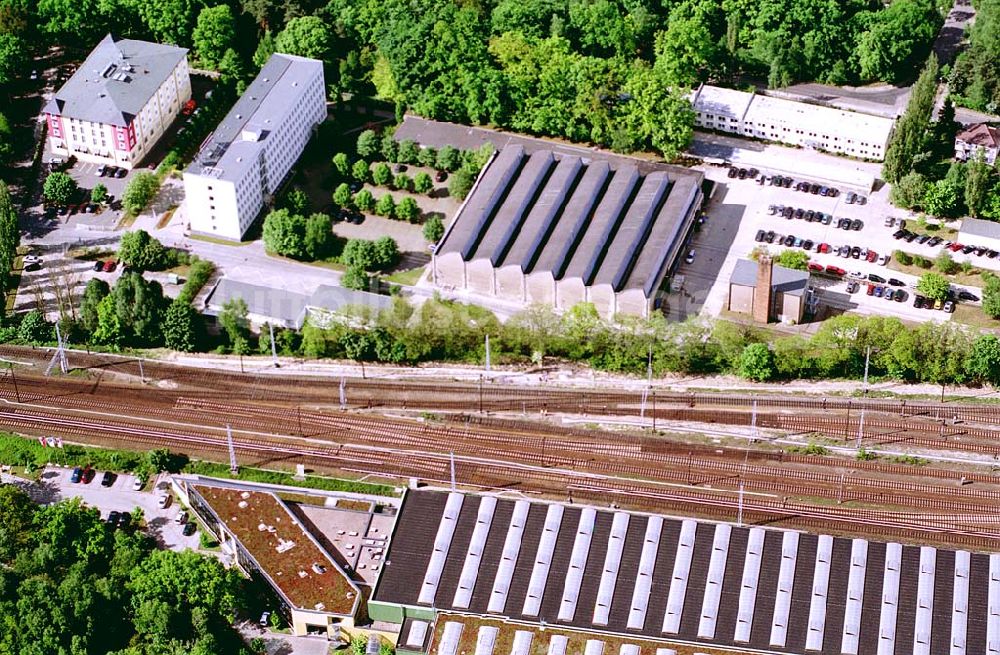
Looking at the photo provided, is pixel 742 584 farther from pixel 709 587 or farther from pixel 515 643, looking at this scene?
pixel 515 643

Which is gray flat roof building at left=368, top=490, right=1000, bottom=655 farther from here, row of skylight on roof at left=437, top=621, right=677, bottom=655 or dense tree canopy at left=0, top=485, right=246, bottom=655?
dense tree canopy at left=0, top=485, right=246, bottom=655

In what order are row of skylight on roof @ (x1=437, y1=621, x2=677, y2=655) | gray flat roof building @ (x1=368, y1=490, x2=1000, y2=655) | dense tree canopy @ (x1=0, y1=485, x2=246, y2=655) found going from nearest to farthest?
row of skylight on roof @ (x1=437, y1=621, x2=677, y2=655) < gray flat roof building @ (x1=368, y1=490, x2=1000, y2=655) < dense tree canopy @ (x1=0, y1=485, x2=246, y2=655)

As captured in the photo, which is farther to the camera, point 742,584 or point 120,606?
point 120,606

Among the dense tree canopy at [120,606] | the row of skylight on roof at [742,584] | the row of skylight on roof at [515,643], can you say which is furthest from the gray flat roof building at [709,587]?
the dense tree canopy at [120,606]

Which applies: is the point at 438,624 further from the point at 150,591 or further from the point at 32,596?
the point at 32,596

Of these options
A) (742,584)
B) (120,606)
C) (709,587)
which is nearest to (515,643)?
(709,587)

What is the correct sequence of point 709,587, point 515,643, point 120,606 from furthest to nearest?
point 120,606, point 709,587, point 515,643

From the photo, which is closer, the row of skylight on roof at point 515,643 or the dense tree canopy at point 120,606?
the row of skylight on roof at point 515,643

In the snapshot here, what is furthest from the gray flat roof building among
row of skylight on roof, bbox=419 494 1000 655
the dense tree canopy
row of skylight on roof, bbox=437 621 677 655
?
the dense tree canopy

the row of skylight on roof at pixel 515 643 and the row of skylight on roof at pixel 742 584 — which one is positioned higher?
the row of skylight on roof at pixel 742 584

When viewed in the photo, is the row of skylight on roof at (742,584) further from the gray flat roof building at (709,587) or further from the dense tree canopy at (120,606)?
the dense tree canopy at (120,606)

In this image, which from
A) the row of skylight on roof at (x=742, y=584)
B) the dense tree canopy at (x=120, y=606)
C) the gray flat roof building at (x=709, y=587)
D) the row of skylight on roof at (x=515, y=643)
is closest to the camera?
the row of skylight on roof at (x=515, y=643)

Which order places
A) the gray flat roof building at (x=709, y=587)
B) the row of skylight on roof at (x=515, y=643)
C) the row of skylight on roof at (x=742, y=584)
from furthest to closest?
the gray flat roof building at (x=709, y=587), the row of skylight on roof at (x=742, y=584), the row of skylight on roof at (x=515, y=643)
